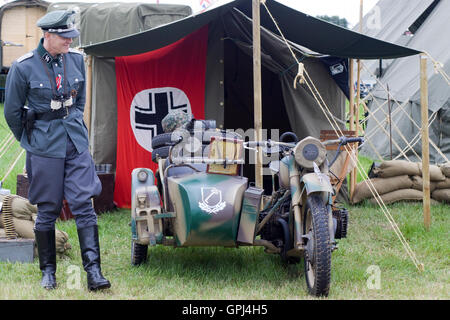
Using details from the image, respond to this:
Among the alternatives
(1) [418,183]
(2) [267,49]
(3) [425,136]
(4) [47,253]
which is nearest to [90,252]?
(4) [47,253]

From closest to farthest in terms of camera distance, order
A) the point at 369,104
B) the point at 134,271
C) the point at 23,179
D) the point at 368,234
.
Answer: the point at 134,271 → the point at 368,234 → the point at 23,179 → the point at 369,104

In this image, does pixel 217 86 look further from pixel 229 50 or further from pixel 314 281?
pixel 314 281

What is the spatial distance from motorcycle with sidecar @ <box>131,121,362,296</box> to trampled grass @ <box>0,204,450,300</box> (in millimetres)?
263

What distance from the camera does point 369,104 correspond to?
40.0 feet

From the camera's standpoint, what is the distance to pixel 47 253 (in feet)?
12.8

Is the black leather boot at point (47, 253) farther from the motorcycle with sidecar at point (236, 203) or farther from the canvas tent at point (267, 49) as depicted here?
the canvas tent at point (267, 49)

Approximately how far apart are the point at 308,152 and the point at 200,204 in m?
0.73

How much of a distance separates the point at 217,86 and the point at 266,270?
3311 mm

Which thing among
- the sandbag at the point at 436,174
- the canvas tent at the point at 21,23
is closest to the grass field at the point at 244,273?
→ the sandbag at the point at 436,174

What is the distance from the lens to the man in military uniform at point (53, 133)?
12.2 feet

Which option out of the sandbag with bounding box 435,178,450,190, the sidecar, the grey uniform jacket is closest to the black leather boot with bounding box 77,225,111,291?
the sidecar

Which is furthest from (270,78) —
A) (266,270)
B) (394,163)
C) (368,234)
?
(266,270)

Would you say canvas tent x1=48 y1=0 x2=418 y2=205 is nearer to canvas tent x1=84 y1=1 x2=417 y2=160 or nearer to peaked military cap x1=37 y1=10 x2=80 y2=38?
canvas tent x1=84 y1=1 x2=417 y2=160

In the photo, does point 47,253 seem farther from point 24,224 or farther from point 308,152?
point 308,152
